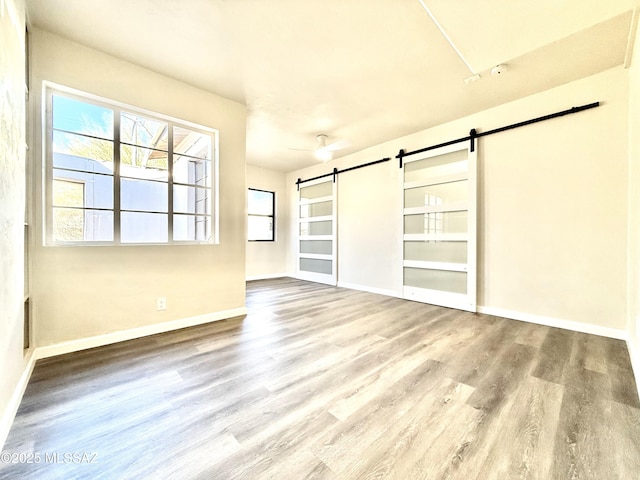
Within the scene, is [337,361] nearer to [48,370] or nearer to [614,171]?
[48,370]

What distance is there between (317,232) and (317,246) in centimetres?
32

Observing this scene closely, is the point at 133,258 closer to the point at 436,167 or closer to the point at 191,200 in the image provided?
the point at 191,200

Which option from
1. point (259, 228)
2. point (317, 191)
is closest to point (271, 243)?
point (259, 228)

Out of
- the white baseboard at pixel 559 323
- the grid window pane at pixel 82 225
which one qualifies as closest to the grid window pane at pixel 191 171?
the grid window pane at pixel 82 225

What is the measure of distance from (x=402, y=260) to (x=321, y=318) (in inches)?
71.2

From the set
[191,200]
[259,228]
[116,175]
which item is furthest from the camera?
[259,228]

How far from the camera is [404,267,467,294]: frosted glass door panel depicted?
365 centimetres

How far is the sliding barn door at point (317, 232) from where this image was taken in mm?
5606

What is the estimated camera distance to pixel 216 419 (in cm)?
145

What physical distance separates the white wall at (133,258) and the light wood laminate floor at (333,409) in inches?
12.0

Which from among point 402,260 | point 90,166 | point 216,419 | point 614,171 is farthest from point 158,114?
point 614,171

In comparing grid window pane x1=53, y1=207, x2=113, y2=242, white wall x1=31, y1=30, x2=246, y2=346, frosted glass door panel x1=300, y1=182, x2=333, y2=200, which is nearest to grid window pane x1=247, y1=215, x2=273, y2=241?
frosted glass door panel x1=300, y1=182, x2=333, y2=200

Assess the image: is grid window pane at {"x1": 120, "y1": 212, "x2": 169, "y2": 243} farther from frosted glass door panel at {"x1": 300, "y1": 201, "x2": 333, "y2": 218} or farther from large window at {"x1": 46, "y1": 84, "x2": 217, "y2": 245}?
frosted glass door panel at {"x1": 300, "y1": 201, "x2": 333, "y2": 218}

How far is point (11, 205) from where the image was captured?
146cm
